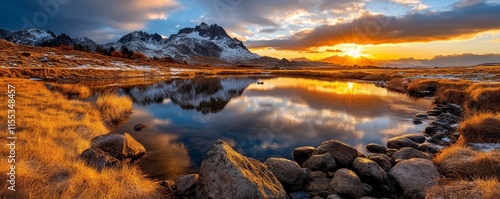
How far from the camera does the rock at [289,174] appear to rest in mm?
10031

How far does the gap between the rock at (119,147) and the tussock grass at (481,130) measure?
16.5m

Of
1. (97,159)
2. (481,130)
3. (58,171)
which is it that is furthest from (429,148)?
(58,171)

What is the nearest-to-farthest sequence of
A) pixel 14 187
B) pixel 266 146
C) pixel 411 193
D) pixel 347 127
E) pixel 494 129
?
pixel 14 187 → pixel 411 193 → pixel 494 129 → pixel 266 146 → pixel 347 127

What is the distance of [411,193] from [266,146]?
794 cm

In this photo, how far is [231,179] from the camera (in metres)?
7.53

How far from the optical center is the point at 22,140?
10117 mm

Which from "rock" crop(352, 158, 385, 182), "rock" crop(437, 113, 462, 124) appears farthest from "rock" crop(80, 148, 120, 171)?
"rock" crop(437, 113, 462, 124)

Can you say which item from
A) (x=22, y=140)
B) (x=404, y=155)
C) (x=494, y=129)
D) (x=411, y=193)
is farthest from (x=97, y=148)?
(x=494, y=129)

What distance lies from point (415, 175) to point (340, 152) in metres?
3.18

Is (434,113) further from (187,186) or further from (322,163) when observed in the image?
(187,186)

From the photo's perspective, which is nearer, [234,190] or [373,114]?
[234,190]

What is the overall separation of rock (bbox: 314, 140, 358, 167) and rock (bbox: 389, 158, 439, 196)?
70.9 inches

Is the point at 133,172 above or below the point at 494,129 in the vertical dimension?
below

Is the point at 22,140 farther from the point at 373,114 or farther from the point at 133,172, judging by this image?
the point at 373,114
